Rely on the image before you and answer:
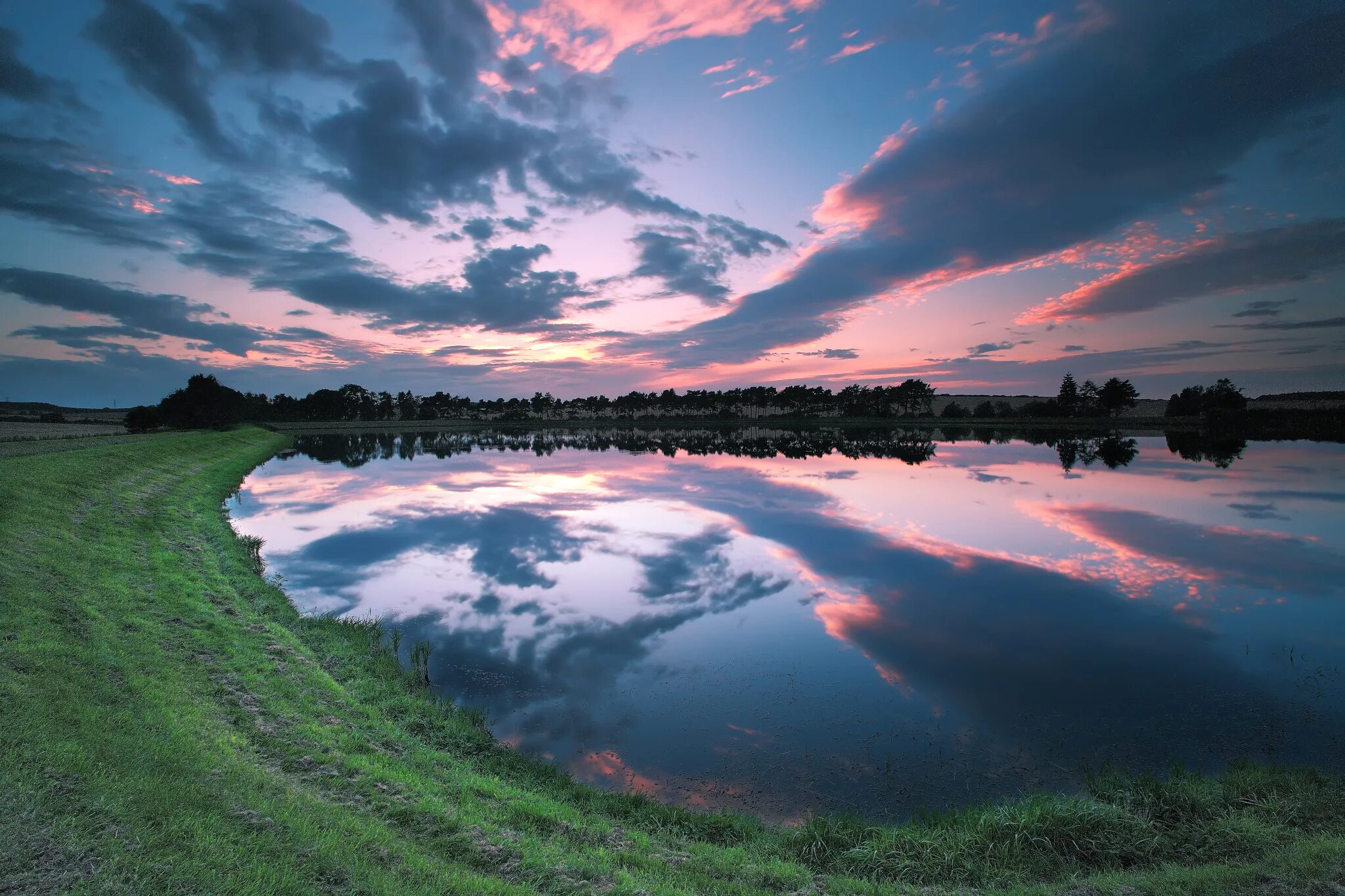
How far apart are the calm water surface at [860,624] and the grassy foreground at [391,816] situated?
145 cm

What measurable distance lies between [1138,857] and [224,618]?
57.5ft

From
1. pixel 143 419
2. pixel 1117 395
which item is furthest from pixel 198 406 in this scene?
pixel 1117 395

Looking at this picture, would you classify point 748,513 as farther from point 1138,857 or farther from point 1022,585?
point 1138,857

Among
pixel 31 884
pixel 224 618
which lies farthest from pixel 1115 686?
pixel 224 618

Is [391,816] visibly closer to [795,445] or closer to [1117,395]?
[795,445]

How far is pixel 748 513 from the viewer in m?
33.8

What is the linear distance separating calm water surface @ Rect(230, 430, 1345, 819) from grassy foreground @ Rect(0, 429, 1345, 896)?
1448mm

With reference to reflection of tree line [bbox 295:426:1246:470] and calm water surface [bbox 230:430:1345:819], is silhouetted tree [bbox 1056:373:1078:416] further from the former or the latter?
calm water surface [bbox 230:430:1345:819]

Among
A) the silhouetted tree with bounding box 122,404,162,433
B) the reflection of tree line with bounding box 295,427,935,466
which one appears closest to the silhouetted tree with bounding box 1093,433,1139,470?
the reflection of tree line with bounding box 295,427,935,466

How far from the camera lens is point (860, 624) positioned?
16516mm

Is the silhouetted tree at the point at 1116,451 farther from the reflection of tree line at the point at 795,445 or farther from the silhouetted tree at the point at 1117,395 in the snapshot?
the silhouetted tree at the point at 1117,395

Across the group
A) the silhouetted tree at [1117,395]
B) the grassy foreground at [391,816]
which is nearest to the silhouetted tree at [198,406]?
the grassy foreground at [391,816]

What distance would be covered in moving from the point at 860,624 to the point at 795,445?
7855 cm

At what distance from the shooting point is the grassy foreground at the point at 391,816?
5.35m
